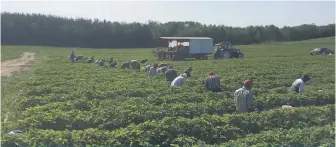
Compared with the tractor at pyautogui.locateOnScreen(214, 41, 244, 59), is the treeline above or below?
above

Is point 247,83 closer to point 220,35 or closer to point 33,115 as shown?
point 33,115

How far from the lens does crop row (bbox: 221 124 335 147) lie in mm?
8367

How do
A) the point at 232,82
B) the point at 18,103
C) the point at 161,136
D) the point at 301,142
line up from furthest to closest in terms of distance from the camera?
the point at 232,82 → the point at 18,103 → the point at 161,136 → the point at 301,142

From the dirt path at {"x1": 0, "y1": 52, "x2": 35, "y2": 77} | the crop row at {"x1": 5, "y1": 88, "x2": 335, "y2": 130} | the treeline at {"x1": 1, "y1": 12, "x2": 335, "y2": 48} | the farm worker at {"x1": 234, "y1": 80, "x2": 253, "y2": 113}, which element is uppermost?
the treeline at {"x1": 1, "y1": 12, "x2": 335, "y2": 48}

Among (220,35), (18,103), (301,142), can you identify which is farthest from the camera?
(220,35)

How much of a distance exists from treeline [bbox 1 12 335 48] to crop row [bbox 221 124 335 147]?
8049cm

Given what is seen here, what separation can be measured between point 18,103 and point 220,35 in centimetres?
8157

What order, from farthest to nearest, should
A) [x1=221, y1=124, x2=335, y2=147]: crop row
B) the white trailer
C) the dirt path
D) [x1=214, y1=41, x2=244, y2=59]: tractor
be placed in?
[x1=214, y1=41, x2=244, y2=59]: tractor
the white trailer
the dirt path
[x1=221, y1=124, x2=335, y2=147]: crop row

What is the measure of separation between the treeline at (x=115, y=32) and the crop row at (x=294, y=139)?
3169 inches

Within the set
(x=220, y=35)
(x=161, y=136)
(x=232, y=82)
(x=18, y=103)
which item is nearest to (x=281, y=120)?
(x=161, y=136)

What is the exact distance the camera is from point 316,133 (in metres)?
8.77

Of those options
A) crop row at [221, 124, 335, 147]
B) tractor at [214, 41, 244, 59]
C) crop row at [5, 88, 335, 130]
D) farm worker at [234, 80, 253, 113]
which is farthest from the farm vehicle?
crop row at [221, 124, 335, 147]

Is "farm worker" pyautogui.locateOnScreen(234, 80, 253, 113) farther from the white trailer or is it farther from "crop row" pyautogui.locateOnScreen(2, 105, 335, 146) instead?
→ the white trailer

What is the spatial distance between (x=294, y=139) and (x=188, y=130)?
244cm
